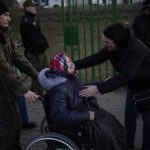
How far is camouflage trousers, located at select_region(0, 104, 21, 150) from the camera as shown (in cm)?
442

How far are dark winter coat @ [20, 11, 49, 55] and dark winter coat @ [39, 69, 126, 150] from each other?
2.72 meters

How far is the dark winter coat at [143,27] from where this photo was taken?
226 inches

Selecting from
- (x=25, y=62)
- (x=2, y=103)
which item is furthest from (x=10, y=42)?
(x=2, y=103)

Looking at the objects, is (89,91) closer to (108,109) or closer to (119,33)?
(119,33)

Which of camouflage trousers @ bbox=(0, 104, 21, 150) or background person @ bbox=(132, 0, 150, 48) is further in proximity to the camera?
background person @ bbox=(132, 0, 150, 48)

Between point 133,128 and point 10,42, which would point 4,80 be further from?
point 133,128

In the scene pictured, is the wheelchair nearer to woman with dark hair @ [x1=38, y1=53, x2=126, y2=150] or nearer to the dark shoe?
woman with dark hair @ [x1=38, y1=53, x2=126, y2=150]

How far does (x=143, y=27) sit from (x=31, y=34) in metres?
1.93

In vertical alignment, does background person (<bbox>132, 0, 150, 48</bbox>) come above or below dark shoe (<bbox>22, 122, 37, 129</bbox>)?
above

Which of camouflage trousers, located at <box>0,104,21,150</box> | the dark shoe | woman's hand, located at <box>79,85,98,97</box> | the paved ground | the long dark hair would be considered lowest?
the paved ground

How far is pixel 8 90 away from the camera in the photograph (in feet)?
14.4

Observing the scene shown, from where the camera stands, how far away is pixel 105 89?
13.5 feet

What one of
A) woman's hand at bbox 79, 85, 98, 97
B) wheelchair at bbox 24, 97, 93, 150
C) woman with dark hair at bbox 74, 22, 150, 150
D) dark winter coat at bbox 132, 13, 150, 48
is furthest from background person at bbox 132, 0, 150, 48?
wheelchair at bbox 24, 97, 93, 150

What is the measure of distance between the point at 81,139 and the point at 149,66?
3.11ft
